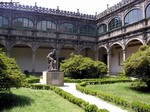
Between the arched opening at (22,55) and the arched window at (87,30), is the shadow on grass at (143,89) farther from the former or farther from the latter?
the arched opening at (22,55)

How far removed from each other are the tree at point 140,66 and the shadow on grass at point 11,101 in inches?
253

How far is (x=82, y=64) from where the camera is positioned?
872 inches

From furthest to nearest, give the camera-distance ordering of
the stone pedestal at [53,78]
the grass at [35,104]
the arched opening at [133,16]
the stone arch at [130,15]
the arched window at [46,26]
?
the arched window at [46,26] → the arched opening at [133,16] → the stone arch at [130,15] → the stone pedestal at [53,78] → the grass at [35,104]

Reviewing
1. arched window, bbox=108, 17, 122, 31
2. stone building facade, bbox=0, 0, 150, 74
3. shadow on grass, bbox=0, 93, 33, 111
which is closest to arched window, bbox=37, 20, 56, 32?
stone building facade, bbox=0, 0, 150, 74

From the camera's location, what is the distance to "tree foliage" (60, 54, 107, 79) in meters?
22.0

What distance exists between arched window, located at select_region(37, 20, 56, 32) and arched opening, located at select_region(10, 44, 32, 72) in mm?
3652

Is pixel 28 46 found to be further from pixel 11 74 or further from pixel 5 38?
pixel 11 74

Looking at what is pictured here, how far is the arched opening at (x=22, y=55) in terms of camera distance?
29672 millimetres

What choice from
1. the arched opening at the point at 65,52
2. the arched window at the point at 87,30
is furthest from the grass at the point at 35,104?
the arched opening at the point at 65,52

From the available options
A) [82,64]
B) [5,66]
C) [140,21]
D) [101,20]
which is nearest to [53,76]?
[82,64]

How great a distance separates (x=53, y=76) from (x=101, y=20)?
15.6m

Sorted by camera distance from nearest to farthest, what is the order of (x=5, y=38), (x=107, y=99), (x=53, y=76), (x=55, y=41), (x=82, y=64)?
(x=107, y=99) < (x=53, y=76) < (x=82, y=64) < (x=5, y=38) < (x=55, y=41)

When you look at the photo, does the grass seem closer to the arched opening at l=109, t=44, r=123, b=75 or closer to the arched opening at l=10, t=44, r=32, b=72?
the arched opening at l=10, t=44, r=32, b=72

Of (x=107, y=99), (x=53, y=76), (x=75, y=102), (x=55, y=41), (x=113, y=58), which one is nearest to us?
(x=75, y=102)
